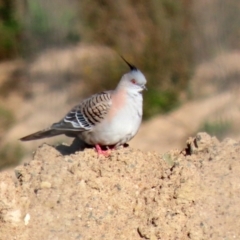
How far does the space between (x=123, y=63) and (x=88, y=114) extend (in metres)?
8.09

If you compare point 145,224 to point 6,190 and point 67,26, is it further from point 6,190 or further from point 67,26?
point 67,26

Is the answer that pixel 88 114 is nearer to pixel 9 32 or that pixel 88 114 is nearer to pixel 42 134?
pixel 42 134

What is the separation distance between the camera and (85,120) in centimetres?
615

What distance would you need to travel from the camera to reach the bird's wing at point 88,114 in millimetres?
6078

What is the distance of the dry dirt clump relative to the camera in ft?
14.3

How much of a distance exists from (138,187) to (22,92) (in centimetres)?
1253

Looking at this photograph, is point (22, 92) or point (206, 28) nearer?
point (206, 28)

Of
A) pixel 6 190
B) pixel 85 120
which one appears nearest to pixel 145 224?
pixel 6 190

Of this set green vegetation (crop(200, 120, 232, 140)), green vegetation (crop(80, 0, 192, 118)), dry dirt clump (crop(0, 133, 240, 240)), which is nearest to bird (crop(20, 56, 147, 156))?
dry dirt clump (crop(0, 133, 240, 240))

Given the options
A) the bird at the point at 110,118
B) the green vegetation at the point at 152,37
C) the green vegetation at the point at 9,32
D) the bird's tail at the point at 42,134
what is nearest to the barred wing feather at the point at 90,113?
the bird at the point at 110,118

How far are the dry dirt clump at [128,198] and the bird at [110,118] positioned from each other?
103cm

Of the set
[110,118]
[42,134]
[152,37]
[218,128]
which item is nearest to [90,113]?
[110,118]

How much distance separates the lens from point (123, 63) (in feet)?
46.5

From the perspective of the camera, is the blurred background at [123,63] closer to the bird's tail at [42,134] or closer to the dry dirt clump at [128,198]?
Result: the bird's tail at [42,134]
